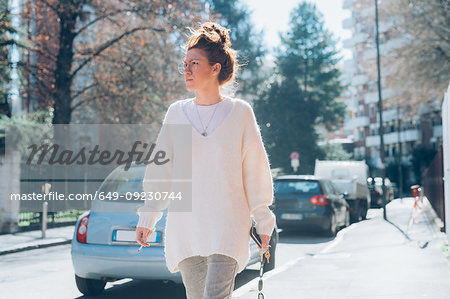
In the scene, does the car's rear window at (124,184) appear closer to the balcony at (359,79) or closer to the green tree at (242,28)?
the green tree at (242,28)

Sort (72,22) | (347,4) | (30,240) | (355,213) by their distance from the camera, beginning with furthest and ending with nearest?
(347,4) < (355,213) < (72,22) < (30,240)

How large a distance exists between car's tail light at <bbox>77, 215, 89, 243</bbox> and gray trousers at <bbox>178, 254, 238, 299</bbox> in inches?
159

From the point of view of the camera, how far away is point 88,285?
726cm

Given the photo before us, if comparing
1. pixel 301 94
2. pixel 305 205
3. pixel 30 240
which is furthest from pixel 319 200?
pixel 301 94

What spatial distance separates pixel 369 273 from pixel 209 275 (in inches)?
240

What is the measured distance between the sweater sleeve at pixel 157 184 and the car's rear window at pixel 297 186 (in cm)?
1318

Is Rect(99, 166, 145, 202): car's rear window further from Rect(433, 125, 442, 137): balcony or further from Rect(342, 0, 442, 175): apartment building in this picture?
Rect(433, 125, 442, 137): balcony

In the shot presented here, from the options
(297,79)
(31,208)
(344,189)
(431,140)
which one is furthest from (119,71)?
(431,140)

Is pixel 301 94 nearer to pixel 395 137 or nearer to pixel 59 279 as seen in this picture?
pixel 395 137

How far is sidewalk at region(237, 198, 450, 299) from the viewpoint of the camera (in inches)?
282

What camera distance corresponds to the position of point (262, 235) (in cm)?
319

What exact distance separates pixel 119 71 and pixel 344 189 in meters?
9.21

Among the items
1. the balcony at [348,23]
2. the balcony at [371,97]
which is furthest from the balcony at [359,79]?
the balcony at [348,23]

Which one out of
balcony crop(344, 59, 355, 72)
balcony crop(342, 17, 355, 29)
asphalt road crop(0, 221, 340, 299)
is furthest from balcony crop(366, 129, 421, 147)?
asphalt road crop(0, 221, 340, 299)
